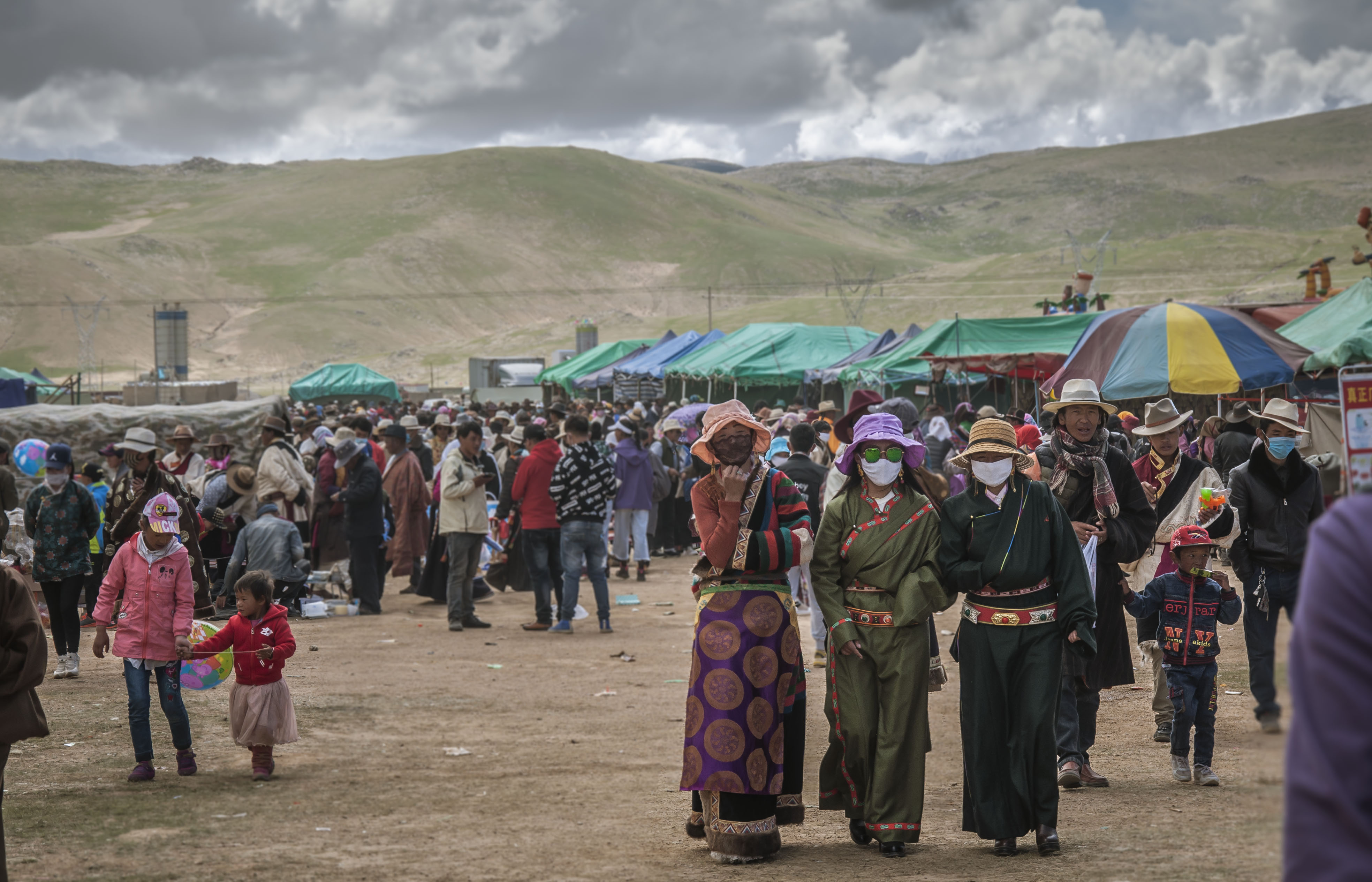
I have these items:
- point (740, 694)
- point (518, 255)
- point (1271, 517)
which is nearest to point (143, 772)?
point (740, 694)

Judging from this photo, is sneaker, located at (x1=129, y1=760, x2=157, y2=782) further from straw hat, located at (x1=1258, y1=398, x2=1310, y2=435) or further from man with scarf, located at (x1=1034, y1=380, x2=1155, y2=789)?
straw hat, located at (x1=1258, y1=398, x2=1310, y2=435)

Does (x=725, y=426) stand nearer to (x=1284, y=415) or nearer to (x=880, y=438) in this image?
(x=880, y=438)

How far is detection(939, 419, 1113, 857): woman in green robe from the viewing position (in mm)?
5113

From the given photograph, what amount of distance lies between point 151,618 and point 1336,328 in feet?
47.2

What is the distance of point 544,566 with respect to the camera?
39.4ft

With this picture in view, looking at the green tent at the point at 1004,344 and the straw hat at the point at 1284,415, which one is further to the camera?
the green tent at the point at 1004,344

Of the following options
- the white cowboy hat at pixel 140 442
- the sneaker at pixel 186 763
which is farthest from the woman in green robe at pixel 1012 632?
the white cowboy hat at pixel 140 442

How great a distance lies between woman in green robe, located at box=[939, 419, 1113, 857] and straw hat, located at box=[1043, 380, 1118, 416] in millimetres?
1053

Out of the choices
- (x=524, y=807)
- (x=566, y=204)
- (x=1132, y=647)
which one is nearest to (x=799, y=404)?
(x=1132, y=647)

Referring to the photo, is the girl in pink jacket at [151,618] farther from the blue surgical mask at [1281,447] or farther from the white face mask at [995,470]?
the blue surgical mask at [1281,447]

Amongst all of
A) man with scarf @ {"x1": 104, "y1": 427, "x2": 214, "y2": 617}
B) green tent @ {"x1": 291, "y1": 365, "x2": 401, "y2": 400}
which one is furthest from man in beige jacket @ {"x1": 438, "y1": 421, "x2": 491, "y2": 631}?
green tent @ {"x1": 291, "y1": 365, "x2": 401, "y2": 400}

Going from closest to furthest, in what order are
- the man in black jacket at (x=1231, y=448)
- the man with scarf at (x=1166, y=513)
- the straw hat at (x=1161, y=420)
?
1. the man with scarf at (x=1166, y=513)
2. the straw hat at (x=1161, y=420)
3. the man in black jacket at (x=1231, y=448)

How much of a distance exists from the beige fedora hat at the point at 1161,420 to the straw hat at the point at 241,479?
7.62 metres

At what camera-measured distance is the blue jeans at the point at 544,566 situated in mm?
11836
